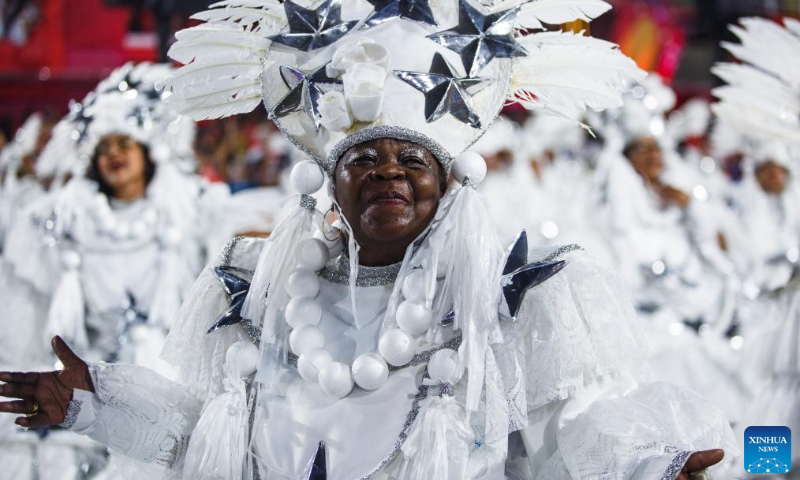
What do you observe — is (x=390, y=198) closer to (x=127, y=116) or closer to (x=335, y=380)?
(x=335, y=380)

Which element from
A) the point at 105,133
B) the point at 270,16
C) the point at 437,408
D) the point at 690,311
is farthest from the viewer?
the point at 690,311

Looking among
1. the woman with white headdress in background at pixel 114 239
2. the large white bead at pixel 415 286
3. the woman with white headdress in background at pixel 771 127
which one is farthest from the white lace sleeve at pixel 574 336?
the woman with white headdress in background at pixel 114 239

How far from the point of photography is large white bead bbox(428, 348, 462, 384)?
8.13ft

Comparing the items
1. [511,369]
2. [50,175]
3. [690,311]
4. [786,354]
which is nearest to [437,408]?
[511,369]

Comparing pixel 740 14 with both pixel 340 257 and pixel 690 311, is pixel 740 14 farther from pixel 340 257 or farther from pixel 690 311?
pixel 340 257

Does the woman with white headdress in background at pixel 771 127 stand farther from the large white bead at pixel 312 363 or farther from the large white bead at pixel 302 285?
the large white bead at pixel 312 363

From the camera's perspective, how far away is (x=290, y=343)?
8.79ft

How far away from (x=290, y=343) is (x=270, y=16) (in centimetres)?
93

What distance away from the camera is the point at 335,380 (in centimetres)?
253

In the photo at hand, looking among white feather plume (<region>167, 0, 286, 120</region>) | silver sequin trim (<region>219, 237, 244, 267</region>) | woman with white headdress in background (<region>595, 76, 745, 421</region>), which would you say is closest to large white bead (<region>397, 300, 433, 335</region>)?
silver sequin trim (<region>219, 237, 244, 267</region>)

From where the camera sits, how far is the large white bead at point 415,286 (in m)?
2.58

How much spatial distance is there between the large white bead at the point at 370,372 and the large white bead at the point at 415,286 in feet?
0.58

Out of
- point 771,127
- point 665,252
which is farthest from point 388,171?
point 665,252

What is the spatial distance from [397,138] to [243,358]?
710mm
